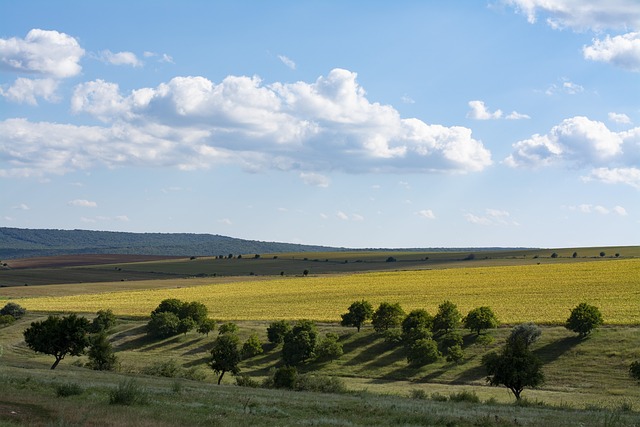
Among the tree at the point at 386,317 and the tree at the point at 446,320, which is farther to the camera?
the tree at the point at 386,317

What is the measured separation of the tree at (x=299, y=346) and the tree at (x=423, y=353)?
12.3 m

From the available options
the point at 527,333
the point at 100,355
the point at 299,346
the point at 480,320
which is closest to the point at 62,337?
the point at 100,355

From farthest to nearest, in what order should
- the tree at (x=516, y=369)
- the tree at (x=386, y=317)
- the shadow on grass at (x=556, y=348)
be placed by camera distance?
the tree at (x=386, y=317), the shadow on grass at (x=556, y=348), the tree at (x=516, y=369)

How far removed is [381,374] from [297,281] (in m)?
78.7

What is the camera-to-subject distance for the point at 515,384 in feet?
185

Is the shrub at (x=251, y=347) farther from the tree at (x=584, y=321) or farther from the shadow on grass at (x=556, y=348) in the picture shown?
the tree at (x=584, y=321)

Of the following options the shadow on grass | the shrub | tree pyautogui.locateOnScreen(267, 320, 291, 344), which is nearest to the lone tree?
the shadow on grass

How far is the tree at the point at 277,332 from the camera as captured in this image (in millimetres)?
90188

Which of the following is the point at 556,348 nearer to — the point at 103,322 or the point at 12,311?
the point at 103,322

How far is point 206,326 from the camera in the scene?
98625mm

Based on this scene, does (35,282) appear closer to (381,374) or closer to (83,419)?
(381,374)

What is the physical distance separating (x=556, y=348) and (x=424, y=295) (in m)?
39.7

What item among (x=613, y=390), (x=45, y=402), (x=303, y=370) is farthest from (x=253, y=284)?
(x=45, y=402)

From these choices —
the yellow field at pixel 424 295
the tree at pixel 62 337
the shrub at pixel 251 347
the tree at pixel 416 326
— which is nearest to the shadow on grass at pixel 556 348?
the yellow field at pixel 424 295
